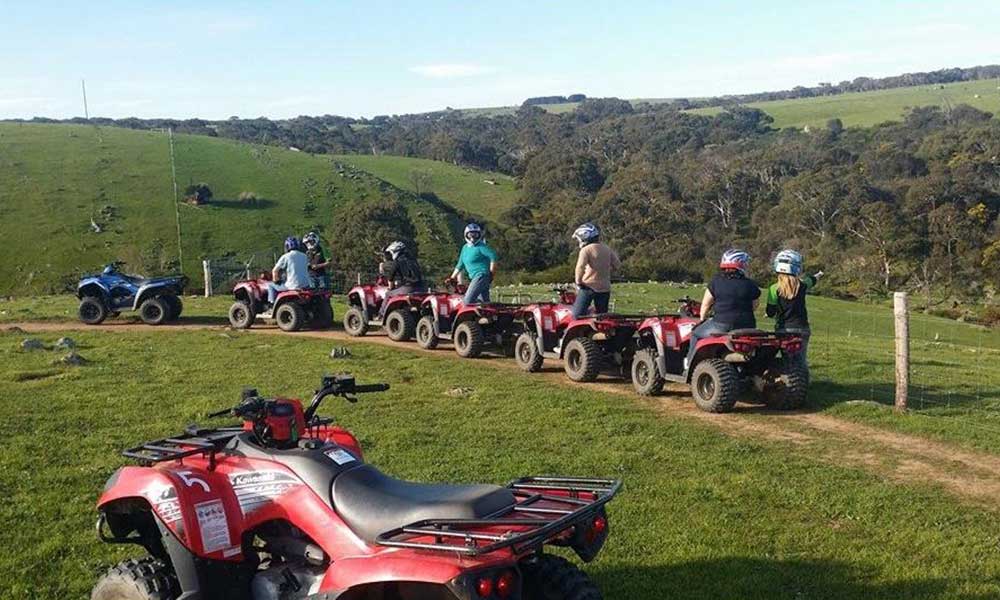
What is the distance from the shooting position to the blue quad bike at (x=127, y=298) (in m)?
20.2

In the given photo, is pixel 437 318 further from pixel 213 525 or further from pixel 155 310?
pixel 213 525

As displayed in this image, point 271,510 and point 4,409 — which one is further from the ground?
point 271,510

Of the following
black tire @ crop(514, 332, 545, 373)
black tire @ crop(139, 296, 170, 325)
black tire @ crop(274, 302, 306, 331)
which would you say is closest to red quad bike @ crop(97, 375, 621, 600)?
black tire @ crop(514, 332, 545, 373)

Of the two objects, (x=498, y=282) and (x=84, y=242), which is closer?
(x=498, y=282)

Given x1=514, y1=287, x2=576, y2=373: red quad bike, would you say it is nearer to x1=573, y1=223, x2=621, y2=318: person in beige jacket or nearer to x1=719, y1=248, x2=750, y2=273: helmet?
x1=573, y1=223, x2=621, y2=318: person in beige jacket

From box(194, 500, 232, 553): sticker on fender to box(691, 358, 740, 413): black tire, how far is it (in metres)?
7.69

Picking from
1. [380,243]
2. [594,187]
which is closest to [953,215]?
[380,243]

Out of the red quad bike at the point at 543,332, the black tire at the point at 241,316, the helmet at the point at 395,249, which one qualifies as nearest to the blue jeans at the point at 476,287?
the red quad bike at the point at 543,332

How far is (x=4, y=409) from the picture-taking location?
11.2 meters

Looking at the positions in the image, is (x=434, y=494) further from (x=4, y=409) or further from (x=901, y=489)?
(x=4, y=409)

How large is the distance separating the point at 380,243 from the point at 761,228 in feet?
83.8

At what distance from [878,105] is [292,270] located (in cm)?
13442

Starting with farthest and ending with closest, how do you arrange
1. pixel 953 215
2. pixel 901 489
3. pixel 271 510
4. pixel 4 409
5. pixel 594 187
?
pixel 594 187 < pixel 953 215 < pixel 4 409 < pixel 901 489 < pixel 271 510

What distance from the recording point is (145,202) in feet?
217
